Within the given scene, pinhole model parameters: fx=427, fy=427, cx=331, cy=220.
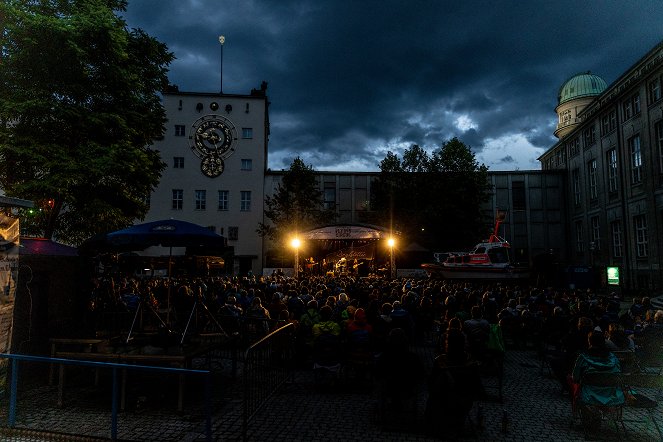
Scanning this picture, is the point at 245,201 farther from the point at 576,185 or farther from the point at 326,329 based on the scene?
the point at 326,329

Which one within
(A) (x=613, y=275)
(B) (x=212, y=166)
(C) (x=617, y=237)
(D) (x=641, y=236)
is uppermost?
(B) (x=212, y=166)

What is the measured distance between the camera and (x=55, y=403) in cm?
700

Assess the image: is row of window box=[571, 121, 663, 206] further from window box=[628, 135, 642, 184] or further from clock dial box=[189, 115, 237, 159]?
clock dial box=[189, 115, 237, 159]

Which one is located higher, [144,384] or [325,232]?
[325,232]

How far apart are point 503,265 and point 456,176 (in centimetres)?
1425

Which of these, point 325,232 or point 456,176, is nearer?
point 325,232

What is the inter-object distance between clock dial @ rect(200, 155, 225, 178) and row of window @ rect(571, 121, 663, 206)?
3556 centimetres

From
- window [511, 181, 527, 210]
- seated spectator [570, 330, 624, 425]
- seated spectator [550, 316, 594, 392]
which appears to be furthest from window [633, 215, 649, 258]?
seated spectator [570, 330, 624, 425]

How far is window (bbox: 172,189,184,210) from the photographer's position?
144 feet

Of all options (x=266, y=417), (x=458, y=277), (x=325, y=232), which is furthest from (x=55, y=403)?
(x=458, y=277)

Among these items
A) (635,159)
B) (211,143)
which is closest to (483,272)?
(635,159)

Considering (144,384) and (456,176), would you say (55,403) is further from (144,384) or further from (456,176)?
(456,176)

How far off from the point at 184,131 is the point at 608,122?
39.5 m

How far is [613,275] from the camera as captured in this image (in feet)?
84.8
